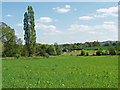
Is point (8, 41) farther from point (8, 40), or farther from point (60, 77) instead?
point (60, 77)

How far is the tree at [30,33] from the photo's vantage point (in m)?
43.3

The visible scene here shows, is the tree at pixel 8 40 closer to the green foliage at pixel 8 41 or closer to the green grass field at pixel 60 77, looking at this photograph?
the green foliage at pixel 8 41

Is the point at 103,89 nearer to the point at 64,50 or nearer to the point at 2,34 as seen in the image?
the point at 2,34

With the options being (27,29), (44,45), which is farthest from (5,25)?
(44,45)

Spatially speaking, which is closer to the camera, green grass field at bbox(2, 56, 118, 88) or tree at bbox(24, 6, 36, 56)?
green grass field at bbox(2, 56, 118, 88)

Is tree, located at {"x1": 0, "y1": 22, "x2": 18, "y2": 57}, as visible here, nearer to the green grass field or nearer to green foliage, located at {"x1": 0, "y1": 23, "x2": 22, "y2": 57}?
green foliage, located at {"x1": 0, "y1": 23, "x2": 22, "y2": 57}

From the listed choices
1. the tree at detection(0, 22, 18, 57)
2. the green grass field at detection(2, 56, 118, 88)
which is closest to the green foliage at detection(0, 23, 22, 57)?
the tree at detection(0, 22, 18, 57)

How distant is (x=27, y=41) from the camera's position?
142ft

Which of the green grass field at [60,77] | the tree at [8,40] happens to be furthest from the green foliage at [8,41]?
the green grass field at [60,77]

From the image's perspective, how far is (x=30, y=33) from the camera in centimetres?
4362

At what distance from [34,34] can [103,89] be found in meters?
39.9

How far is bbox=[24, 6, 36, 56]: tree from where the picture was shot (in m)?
43.3

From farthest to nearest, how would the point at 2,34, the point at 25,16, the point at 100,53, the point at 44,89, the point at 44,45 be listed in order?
the point at 44,45
the point at 100,53
the point at 25,16
the point at 2,34
the point at 44,89

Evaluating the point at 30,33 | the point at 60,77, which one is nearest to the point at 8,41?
the point at 30,33
